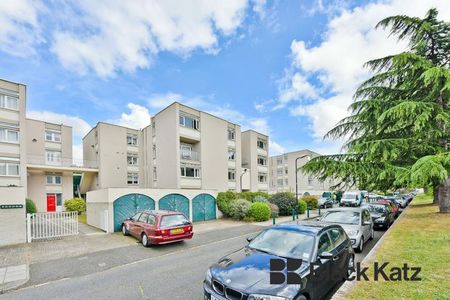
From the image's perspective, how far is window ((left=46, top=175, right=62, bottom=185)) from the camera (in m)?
29.2

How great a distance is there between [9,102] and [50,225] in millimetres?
15676

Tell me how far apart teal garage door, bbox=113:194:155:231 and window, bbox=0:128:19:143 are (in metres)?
15.2

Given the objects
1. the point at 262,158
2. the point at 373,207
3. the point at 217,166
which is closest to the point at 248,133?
the point at 262,158

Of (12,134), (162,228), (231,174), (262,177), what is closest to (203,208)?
(162,228)

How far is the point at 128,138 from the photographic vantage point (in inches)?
1368

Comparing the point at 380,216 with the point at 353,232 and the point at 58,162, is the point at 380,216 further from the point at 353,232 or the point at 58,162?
the point at 58,162

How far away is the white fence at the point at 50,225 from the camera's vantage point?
12.0 meters

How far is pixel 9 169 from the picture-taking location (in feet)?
71.5

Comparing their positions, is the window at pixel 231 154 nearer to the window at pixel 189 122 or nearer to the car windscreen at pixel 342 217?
the window at pixel 189 122

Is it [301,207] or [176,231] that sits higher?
[176,231]

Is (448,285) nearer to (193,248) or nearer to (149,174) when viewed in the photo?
(193,248)

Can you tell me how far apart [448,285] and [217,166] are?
24.1 m

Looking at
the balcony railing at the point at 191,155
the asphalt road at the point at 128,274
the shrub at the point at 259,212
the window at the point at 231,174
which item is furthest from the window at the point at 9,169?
the shrub at the point at 259,212

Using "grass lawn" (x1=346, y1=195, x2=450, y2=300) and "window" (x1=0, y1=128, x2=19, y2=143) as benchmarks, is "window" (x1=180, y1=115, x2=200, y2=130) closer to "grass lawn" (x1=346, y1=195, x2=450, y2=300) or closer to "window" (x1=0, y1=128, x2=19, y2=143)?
"window" (x1=0, y1=128, x2=19, y2=143)
